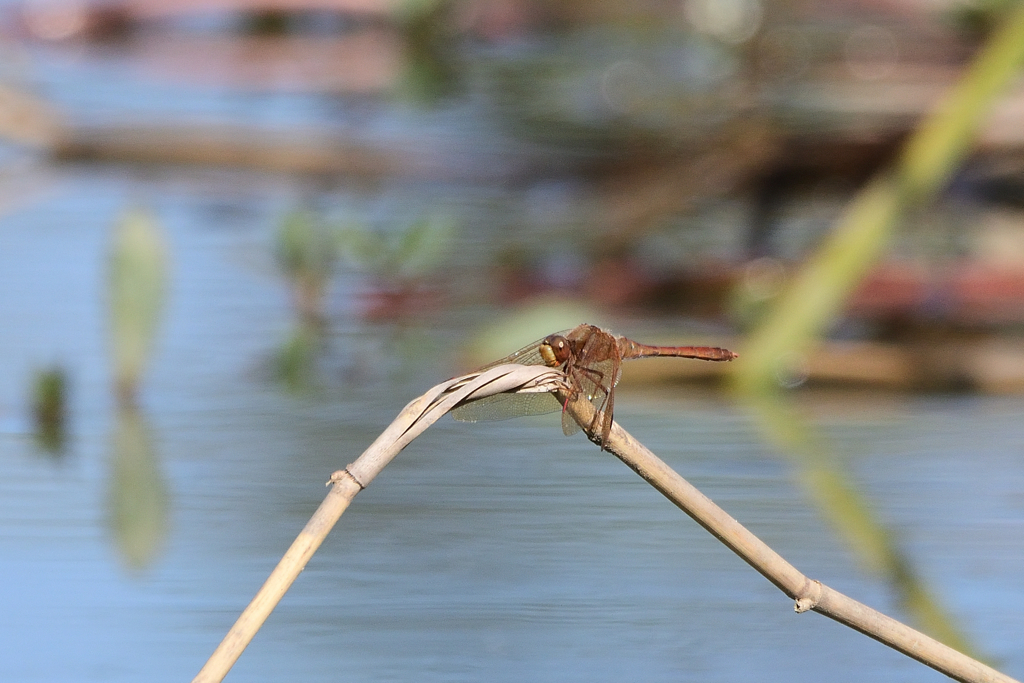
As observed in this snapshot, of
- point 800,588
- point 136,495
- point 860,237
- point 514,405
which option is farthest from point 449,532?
point 860,237

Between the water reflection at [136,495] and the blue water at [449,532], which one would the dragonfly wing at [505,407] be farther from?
the water reflection at [136,495]

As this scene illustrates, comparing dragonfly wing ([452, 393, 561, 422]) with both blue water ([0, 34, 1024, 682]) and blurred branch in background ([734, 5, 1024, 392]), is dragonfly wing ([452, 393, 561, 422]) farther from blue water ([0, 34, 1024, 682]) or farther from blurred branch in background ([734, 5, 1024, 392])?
blurred branch in background ([734, 5, 1024, 392])

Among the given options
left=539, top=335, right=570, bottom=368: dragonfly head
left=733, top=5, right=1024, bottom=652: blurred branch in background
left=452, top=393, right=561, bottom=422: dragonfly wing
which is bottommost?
left=452, top=393, right=561, bottom=422: dragonfly wing

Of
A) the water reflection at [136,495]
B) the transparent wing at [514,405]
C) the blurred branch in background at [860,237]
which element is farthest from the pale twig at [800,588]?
the blurred branch in background at [860,237]

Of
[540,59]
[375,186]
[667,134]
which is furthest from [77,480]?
[540,59]

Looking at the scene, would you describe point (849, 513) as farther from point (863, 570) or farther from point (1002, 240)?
point (1002, 240)

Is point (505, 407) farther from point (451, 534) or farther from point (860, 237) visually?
point (860, 237)

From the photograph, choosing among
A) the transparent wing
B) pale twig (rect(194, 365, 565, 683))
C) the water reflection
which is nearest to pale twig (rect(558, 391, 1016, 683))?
pale twig (rect(194, 365, 565, 683))
